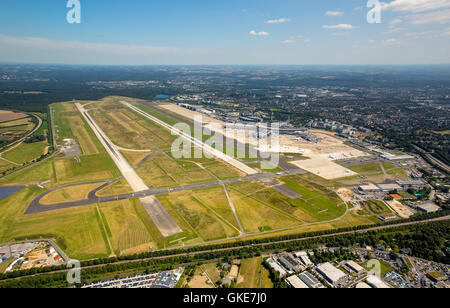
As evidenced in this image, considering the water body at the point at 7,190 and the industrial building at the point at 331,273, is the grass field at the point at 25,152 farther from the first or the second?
the industrial building at the point at 331,273

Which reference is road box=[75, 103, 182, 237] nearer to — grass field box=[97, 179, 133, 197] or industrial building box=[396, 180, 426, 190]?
grass field box=[97, 179, 133, 197]

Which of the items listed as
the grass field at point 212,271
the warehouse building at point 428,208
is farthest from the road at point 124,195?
the warehouse building at point 428,208

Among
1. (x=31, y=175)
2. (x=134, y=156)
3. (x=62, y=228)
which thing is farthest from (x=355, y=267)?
(x=31, y=175)

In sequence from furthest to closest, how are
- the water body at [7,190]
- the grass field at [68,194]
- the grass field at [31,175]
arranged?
the grass field at [31,175] → the water body at [7,190] → the grass field at [68,194]

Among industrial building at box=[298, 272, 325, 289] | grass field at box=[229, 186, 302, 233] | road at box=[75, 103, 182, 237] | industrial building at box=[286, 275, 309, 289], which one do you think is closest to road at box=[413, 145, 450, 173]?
grass field at box=[229, 186, 302, 233]
